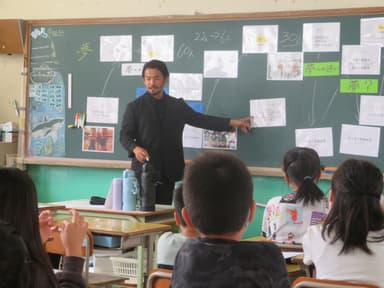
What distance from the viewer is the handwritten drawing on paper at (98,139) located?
5.53 m

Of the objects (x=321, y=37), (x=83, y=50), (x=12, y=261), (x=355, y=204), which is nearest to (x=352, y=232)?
(x=355, y=204)

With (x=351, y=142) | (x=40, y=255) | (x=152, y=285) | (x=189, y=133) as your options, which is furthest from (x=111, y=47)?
(x=40, y=255)

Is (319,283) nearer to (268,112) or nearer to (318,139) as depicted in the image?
(318,139)

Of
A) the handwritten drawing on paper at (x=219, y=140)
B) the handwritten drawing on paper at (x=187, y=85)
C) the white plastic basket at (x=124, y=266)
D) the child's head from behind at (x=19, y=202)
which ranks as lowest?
the white plastic basket at (x=124, y=266)

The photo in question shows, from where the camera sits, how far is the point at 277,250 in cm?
147

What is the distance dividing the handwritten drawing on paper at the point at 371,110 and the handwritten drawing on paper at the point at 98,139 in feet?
7.09

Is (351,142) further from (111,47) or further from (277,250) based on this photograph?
(277,250)

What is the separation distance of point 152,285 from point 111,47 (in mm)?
3565

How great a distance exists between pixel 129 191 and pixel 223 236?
269 cm

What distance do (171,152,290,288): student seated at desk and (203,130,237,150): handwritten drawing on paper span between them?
140 inches

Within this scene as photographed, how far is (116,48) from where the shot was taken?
551 centimetres

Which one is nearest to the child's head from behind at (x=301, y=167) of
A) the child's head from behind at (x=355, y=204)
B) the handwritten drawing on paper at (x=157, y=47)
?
the child's head from behind at (x=355, y=204)

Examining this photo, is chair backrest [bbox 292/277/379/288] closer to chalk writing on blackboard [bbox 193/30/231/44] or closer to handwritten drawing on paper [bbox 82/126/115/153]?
chalk writing on blackboard [bbox 193/30/231/44]

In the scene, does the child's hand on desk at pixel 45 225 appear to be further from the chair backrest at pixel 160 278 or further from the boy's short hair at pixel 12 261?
the boy's short hair at pixel 12 261
